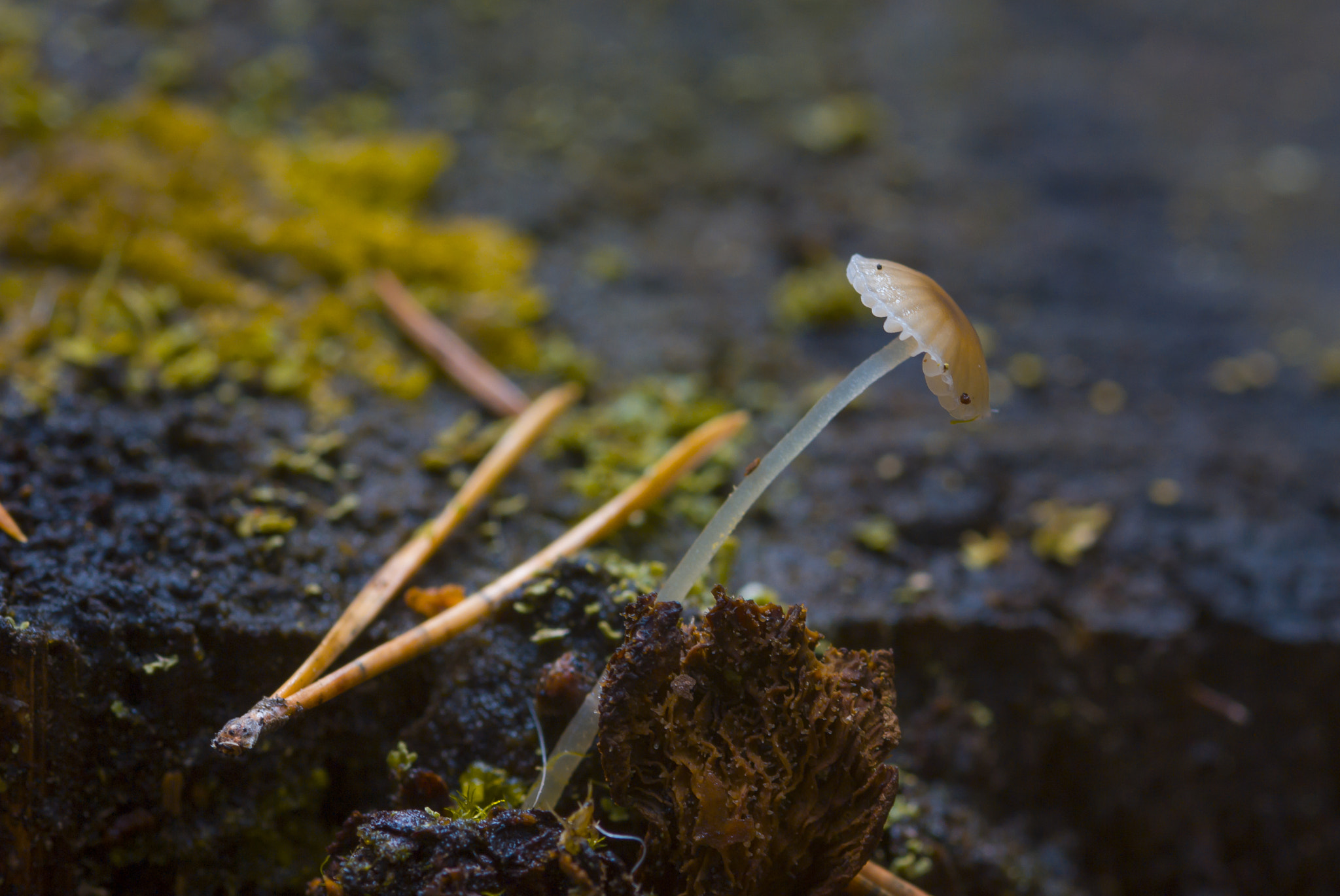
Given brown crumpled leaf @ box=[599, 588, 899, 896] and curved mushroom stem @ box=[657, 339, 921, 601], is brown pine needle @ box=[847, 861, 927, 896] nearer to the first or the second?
brown crumpled leaf @ box=[599, 588, 899, 896]

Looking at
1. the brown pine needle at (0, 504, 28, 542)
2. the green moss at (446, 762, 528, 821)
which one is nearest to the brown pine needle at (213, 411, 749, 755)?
the green moss at (446, 762, 528, 821)

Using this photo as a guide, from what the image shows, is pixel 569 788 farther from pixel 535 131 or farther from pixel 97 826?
pixel 535 131

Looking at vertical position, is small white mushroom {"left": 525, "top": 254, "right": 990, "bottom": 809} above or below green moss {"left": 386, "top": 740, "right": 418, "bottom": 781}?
Answer: above

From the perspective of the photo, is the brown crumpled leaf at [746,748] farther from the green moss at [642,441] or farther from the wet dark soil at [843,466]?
the green moss at [642,441]

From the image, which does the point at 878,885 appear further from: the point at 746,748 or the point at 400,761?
the point at 400,761

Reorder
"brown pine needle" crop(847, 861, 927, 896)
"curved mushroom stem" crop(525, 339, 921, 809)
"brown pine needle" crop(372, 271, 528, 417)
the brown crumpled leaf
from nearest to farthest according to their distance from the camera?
the brown crumpled leaf < "curved mushroom stem" crop(525, 339, 921, 809) < "brown pine needle" crop(847, 861, 927, 896) < "brown pine needle" crop(372, 271, 528, 417)
